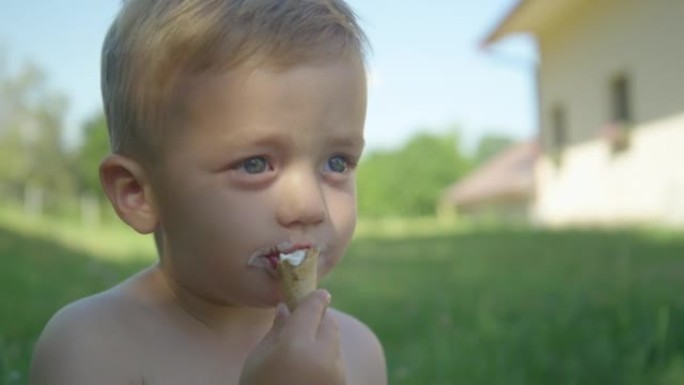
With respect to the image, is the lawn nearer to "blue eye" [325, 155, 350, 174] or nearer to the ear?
the ear

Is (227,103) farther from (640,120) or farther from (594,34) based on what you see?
(594,34)

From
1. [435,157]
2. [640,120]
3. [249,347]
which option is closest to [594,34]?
[640,120]

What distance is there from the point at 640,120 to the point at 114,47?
1099 centimetres

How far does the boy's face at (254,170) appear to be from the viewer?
4.13 ft

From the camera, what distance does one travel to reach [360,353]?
1.66 meters

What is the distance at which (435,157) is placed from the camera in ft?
167

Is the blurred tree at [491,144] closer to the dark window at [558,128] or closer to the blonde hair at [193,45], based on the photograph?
the dark window at [558,128]

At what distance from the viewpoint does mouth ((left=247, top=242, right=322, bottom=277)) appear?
1265mm

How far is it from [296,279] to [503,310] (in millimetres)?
2342

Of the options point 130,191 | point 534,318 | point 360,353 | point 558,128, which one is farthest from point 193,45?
point 558,128

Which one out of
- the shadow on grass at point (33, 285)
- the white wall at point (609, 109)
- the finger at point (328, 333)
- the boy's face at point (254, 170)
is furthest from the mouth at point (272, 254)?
the white wall at point (609, 109)

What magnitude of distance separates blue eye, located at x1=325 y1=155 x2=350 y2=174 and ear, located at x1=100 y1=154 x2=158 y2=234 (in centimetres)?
30

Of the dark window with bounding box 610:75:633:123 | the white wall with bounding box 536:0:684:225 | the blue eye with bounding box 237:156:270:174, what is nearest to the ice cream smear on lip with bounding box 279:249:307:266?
the blue eye with bounding box 237:156:270:174

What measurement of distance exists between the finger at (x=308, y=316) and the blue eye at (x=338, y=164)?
0.72 ft
